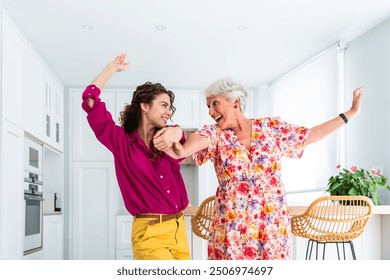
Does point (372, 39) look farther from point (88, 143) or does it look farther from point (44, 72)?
point (88, 143)

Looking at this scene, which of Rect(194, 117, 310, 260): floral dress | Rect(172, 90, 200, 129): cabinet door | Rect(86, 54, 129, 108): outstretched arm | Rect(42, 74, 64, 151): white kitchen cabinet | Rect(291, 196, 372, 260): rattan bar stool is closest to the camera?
Rect(194, 117, 310, 260): floral dress

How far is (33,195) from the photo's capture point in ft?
18.4

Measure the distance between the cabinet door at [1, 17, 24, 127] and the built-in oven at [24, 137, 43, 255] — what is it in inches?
20.4

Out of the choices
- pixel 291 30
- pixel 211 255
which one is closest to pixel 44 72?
pixel 291 30

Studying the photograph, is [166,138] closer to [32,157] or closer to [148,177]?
[148,177]

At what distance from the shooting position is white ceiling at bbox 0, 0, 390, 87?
449 centimetres

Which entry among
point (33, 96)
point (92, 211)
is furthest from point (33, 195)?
point (92, 211)

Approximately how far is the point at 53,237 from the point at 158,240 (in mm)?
4667

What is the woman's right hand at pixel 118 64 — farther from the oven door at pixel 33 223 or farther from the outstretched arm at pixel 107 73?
the oven door at pixel 33 223

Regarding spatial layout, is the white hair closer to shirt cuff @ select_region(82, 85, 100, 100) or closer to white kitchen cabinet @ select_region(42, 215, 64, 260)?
shirt cuff @ select_region(82, 85, 100, 100)

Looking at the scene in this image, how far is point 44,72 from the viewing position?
6.08 m

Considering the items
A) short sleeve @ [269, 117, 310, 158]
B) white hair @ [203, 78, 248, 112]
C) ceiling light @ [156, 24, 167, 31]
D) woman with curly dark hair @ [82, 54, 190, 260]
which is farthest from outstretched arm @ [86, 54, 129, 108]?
ceiling light @ [156, 24, 167, 31]

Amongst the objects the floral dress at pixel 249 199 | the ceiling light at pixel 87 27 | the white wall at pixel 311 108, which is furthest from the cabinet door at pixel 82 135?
the floral dress at pixel 249 199
